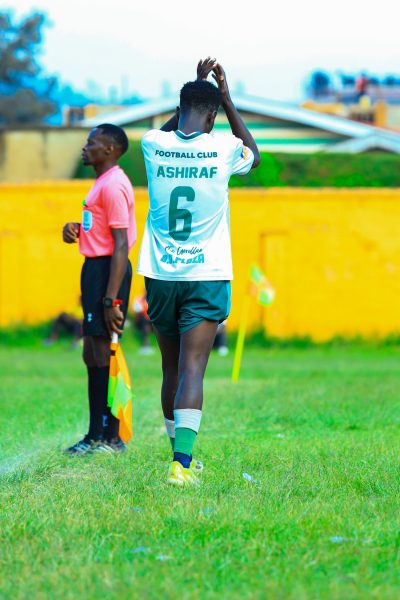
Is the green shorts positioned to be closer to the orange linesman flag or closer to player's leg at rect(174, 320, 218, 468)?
player's leg at rect(174, 320, 218, 468)

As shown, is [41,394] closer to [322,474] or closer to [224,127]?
[322,474]

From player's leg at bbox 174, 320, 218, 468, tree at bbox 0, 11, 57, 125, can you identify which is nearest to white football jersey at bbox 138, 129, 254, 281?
player's leg at bbox 174, 320, 218, 468

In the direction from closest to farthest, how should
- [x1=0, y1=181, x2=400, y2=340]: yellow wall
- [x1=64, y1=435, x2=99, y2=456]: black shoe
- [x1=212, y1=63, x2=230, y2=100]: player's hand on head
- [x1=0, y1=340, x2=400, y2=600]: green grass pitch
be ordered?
[x1=0, y1=340, x2=400, y2=600]: green grass pitch
[x1=212, y1=63, x2=230, y2=100]: player's hand on head
[x1=64, y1=435, x2=99, y2=456]: black shoe
[x1=0, y1=181, x2=400, y2=340]: yellow wall

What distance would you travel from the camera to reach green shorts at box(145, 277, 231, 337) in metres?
6.26

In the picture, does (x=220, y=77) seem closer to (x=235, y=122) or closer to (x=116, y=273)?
(x=235, y=122)

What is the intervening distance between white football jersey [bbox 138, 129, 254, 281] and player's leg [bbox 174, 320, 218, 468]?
0.31 m

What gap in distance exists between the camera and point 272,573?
4.29 meters

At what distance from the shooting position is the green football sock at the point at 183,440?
20.0 ft

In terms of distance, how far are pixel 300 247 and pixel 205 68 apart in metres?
15.0

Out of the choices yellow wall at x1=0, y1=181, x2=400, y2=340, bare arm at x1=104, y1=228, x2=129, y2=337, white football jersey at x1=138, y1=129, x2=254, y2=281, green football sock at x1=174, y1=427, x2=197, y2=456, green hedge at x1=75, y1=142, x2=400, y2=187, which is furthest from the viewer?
green hedge at x1=75, y1=142, x2=400, y2=187

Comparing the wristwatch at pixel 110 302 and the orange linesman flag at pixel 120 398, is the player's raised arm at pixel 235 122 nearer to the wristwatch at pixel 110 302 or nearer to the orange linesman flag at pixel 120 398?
the wristwatch at pixel 110 302

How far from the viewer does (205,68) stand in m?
6.47

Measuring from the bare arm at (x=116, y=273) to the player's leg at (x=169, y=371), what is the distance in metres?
1.09

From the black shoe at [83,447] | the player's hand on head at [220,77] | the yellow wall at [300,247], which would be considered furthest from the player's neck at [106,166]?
the yellow wall at [300,247]
